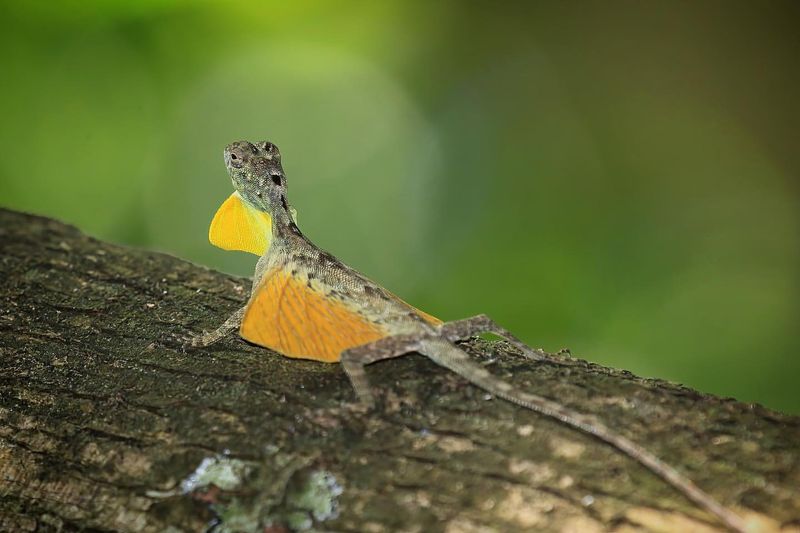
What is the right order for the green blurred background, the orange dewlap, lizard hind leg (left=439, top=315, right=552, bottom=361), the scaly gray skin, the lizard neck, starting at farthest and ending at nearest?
1. the green blurred background
2. the orange dewlap
3. the lizard neck
4. lizard hind leg (left=439, top=315, right=552, bottom=361)
5. the scaly gray skin

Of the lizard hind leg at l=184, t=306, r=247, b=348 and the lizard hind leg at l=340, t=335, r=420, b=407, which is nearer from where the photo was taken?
the lizard hind leg at l=340, t=335, r=420, b=407

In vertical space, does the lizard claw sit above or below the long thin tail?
above

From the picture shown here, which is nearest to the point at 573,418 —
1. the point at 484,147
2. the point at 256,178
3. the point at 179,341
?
the point at 179,341

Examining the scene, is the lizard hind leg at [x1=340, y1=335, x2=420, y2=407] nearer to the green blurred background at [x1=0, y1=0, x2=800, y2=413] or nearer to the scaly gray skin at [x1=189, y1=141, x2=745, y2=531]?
the scaly gray skin at [x1=189, y1=141, x2=745, y2=531]

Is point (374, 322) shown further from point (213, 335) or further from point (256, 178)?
point (256, 178)

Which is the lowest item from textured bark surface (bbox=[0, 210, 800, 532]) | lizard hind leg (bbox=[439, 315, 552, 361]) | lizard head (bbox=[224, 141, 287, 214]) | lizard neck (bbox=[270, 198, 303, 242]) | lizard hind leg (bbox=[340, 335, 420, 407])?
textured bark surface (bbox=[0, 210, 800, 532])

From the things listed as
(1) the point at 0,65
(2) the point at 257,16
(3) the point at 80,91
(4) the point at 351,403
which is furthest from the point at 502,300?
(1) the point at 0,65

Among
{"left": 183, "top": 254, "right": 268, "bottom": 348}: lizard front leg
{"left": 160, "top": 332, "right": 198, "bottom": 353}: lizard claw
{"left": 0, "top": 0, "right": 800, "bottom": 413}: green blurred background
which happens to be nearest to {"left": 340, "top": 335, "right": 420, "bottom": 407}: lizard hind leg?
{"left": 183, "top": 254, "right": 268, "bottom": 348}: lizard front leg
